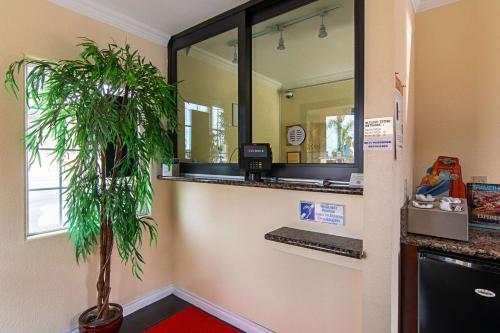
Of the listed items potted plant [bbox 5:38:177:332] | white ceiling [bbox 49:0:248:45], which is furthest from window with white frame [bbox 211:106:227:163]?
white ceiling [bbox 49:0:248:45]

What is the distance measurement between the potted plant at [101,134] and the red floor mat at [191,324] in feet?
1.37

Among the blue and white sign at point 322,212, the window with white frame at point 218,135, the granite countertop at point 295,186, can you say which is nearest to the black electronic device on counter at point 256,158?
the granite countertop at point 295,186

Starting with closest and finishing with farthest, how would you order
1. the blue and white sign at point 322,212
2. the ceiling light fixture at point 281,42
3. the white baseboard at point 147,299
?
1. the blue and white sign at point 322,212
2. the white baseboard at point 147,299
3. the ceiling light fixture at point 281,42

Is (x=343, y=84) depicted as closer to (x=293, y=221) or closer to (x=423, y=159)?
(x=423, y=159)

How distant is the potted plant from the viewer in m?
1.48

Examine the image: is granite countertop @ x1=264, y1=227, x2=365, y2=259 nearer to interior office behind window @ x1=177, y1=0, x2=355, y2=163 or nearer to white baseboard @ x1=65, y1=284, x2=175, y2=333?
interior office behind window @ x1=177, y1=0, x2=355, y2=163

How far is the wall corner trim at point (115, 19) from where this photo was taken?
6.24ft

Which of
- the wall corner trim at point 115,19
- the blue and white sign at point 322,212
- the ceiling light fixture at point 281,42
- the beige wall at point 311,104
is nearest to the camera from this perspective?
the blue and white sign at point 322,212

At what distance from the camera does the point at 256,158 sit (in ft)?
5.97

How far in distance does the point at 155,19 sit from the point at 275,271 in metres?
2.30

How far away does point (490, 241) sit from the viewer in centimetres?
126

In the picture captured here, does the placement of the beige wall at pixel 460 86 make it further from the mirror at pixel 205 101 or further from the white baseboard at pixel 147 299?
the white baseboard at pixel 147 299

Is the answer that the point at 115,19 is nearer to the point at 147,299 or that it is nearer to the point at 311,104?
the point at 147,299

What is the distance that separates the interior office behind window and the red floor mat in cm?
136
